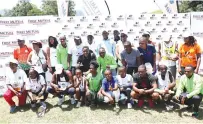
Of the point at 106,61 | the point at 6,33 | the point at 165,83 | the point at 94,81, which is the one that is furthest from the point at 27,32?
the point at 165,83

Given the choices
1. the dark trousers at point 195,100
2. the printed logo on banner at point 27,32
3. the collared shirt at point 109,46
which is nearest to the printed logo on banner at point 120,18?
the collared shirt at point 109,46

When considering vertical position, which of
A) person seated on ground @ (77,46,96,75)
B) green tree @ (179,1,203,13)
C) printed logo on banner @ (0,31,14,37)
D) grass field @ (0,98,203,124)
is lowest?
grass field @ (0,98,203,124)

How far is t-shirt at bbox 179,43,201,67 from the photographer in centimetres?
798

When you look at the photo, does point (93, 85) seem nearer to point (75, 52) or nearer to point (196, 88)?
point (75, 52)

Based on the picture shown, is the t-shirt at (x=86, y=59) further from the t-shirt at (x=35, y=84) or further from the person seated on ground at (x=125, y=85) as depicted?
the t-shirt at (x=35, y=84)

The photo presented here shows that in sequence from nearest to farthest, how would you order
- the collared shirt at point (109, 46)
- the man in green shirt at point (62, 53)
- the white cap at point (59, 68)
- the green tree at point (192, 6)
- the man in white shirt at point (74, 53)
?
the white cap at point (59, 68) → the man in green shirt at point (62, 53) → the man in white shirt at point (74, 53) → the collared shirt at point (109, 46) → the green tree at point (192, 6)

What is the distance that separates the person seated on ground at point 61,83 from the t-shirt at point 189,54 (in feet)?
10.2

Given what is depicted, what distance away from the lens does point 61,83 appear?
8227 mm

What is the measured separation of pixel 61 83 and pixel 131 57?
6.72 feet

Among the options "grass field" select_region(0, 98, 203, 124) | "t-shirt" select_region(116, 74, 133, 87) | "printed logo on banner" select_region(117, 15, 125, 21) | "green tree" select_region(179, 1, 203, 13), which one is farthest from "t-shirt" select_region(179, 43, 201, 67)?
"green tree" select_region(179, 1, 203, 13)

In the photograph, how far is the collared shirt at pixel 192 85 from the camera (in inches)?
287

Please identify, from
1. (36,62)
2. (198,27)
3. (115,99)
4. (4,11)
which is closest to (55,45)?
(36,62)

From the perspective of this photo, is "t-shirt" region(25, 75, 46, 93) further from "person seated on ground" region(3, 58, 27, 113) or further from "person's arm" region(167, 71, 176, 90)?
"person's arm" region(167, 71, 176, 90)

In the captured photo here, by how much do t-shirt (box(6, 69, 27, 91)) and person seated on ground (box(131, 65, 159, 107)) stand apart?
9.83 ft
